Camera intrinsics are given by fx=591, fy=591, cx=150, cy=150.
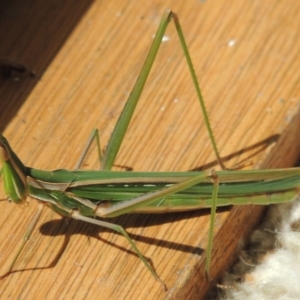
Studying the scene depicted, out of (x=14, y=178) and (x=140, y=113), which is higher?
(x=140, y=113)

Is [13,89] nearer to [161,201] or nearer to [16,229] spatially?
[16,229]

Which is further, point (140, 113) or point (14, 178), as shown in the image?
point (140, 113)

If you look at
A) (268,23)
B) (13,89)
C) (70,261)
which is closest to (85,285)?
(70,261)

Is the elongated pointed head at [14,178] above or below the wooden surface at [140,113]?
below

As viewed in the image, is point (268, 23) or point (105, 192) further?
point (268, 23)
